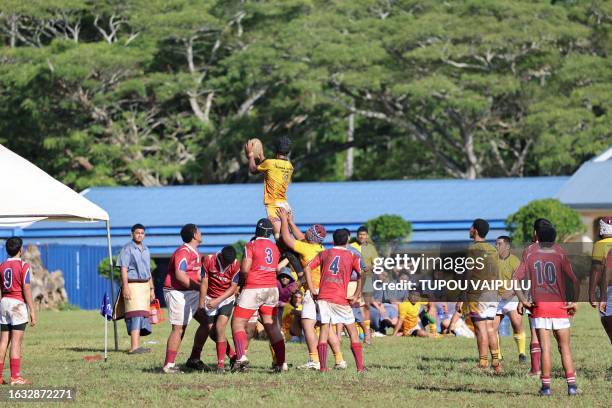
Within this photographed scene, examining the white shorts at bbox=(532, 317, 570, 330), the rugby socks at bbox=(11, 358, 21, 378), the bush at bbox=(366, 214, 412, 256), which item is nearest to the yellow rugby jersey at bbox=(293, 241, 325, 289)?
the rugby socks at bbox=(11, 358, 21, 378)

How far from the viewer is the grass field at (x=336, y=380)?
1324cm

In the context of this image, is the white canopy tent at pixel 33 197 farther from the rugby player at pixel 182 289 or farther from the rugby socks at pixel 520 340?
the rugby socks at pixel 520 340

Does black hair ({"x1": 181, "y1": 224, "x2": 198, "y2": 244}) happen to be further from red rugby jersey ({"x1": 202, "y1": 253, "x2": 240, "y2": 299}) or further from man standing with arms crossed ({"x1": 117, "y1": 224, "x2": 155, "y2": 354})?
man standing with arms crossed ({"x1": 117, "y1": 224, "x2": 155, "y2": 354})

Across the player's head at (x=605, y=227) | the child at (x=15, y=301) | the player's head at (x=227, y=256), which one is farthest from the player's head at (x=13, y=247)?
the player's head at (x=605, y=227)

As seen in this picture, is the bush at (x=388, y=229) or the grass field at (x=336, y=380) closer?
the grass field at (x=336, y=380)

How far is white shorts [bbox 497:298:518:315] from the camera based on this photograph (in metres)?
16.8

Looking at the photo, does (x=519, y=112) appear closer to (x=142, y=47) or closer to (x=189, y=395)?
(x=142, y=47)

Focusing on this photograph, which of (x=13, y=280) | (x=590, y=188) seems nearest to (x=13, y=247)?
(x=13, y=280)

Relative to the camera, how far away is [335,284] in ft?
52.1

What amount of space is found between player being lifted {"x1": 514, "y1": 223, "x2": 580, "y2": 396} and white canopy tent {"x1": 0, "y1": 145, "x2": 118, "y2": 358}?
23.6 feet

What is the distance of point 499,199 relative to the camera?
43.3m

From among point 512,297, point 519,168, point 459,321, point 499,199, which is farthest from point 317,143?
point 512,297

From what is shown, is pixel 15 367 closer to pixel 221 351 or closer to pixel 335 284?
pixel 221 351

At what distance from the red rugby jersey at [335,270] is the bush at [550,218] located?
21.7 metres
